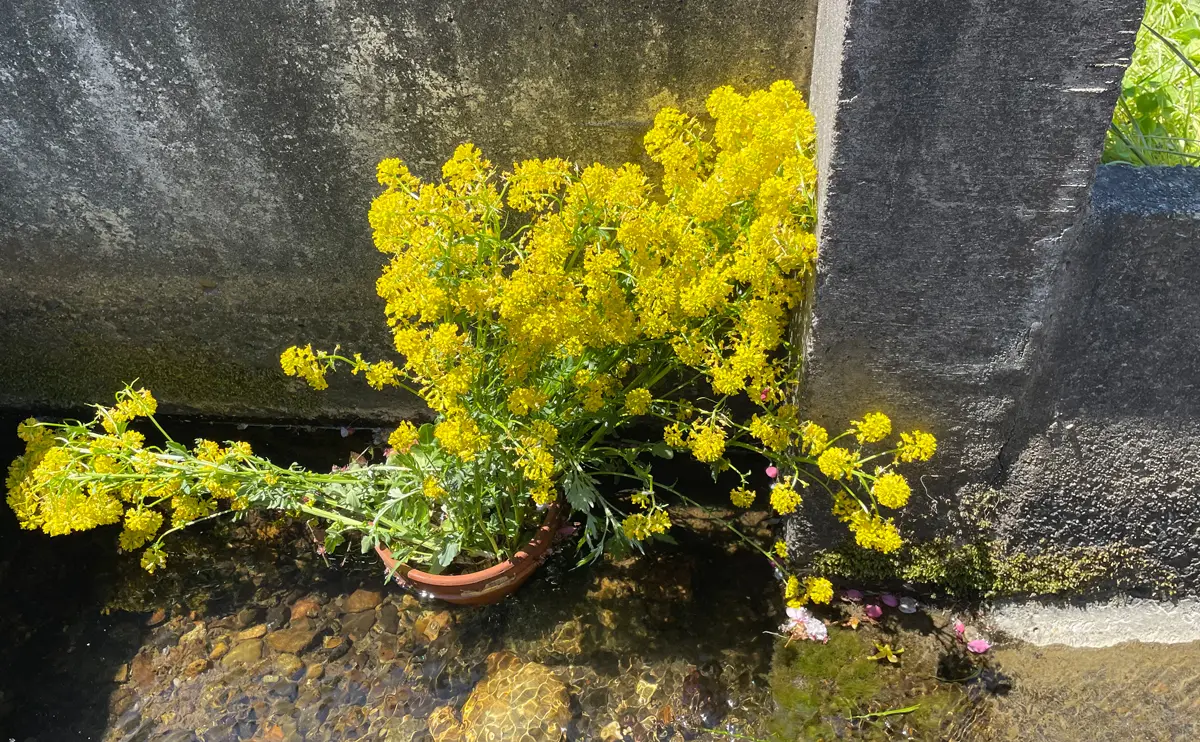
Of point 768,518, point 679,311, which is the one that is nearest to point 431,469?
point 679,311

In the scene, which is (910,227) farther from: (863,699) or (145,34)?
(145,34)

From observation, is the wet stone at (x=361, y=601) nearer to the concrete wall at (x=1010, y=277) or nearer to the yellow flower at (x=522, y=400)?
the yellow flower at (x=522, y=400)

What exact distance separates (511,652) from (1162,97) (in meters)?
2.66

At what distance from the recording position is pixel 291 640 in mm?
2525

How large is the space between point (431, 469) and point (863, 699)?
137 cm

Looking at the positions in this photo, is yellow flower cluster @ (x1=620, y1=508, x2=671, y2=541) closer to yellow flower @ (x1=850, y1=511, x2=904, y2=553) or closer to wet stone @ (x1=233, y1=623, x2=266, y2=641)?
yellow flower @ (x1=850, y1=511, x2=904, y2=553)

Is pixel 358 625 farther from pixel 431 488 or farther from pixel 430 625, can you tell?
pixel 431 488

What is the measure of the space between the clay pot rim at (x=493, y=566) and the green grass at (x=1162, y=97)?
193cm

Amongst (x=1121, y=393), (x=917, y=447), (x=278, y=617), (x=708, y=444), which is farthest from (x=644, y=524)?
(x=278, y=617)

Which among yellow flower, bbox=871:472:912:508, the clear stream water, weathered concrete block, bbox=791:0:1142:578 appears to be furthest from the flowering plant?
the clear stream water

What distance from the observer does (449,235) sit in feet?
5.58

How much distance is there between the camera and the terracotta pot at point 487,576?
7.60ft

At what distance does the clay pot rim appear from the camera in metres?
2.31

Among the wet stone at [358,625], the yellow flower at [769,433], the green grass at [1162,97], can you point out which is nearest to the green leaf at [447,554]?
the wet stone at [358,625]
